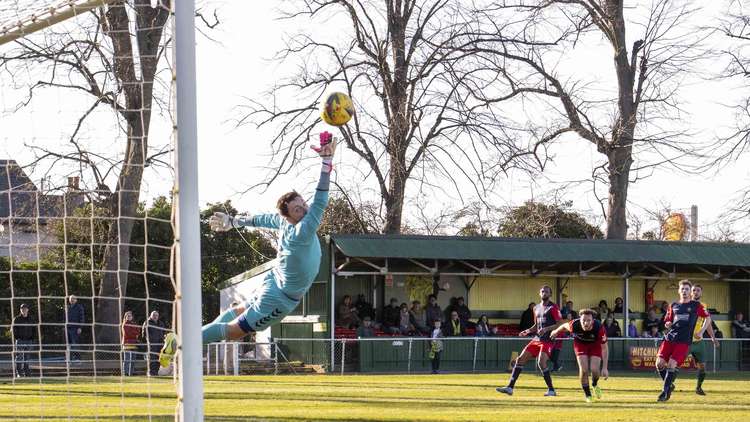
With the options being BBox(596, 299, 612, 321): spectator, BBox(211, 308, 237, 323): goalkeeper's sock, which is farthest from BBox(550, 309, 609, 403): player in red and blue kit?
BBox(596, 299, 612, 321): spectator

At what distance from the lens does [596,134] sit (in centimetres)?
3638

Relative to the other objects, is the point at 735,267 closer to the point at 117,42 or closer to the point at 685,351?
the point at 685,351

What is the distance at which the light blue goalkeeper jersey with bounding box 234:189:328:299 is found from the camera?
10.7 metres

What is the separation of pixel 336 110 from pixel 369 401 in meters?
6.35

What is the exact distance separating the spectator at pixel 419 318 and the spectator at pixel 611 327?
16.3ft

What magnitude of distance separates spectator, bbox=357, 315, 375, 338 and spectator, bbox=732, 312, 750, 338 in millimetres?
11040

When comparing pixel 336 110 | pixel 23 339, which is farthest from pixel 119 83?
pixel 23 339

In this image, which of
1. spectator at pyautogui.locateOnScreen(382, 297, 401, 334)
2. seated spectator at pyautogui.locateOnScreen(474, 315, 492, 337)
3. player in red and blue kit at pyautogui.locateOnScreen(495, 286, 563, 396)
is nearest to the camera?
player in red and blue kit at pyautogui.locateOnScreen(495, 286, 563, 396)

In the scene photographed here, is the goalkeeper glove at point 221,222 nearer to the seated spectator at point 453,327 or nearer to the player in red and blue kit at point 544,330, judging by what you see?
the player in red and blue kit at point 544,330

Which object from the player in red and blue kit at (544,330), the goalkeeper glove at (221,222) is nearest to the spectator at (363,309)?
the player in red and blue kit at (544,330)

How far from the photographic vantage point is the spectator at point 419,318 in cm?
3055

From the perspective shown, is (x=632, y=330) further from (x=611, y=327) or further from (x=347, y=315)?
(x=347, y=315)

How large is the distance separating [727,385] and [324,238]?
34.5 feet

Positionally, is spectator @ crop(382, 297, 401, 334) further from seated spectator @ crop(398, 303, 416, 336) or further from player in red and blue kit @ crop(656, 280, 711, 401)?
player in red and blue kit @ crop(656, 280, 711, 401)
